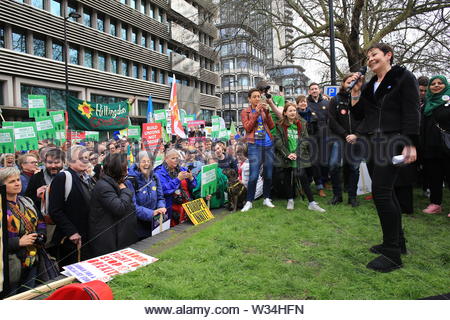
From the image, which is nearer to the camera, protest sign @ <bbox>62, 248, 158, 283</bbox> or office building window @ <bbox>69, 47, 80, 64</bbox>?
protest sign @ <bbox>62, 248, 158, 283</bbox>

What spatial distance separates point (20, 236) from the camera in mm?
3361

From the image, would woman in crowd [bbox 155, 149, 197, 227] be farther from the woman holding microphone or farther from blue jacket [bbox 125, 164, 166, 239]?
the woman holding microphone

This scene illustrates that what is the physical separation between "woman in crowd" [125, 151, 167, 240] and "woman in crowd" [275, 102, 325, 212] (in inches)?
88.7

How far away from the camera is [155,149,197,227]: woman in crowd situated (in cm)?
559

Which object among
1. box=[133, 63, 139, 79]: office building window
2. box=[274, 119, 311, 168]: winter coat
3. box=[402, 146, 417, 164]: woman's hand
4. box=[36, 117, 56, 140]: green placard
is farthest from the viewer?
box=[133, 63, 139, 79]: office building window

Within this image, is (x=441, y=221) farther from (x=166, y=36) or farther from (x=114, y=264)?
(x=166, y=36)

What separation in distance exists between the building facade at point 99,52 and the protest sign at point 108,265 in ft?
27.5

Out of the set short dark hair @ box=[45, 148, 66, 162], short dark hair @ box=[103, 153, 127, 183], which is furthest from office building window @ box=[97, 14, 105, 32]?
short dark hair @ box=[103, 153, 127, 183]

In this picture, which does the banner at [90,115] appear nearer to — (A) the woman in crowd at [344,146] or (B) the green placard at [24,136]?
(B) the green placard at [24,136]

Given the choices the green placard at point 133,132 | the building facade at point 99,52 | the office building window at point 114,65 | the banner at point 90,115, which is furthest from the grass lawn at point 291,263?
the office building window at point 114,65

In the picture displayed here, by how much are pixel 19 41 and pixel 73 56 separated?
4477 mm

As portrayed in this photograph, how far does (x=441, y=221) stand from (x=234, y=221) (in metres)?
2.87

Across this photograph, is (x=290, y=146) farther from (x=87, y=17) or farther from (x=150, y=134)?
(x=87, y=17)

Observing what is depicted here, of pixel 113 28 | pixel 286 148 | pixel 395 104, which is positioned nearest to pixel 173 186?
pixel 286 148
